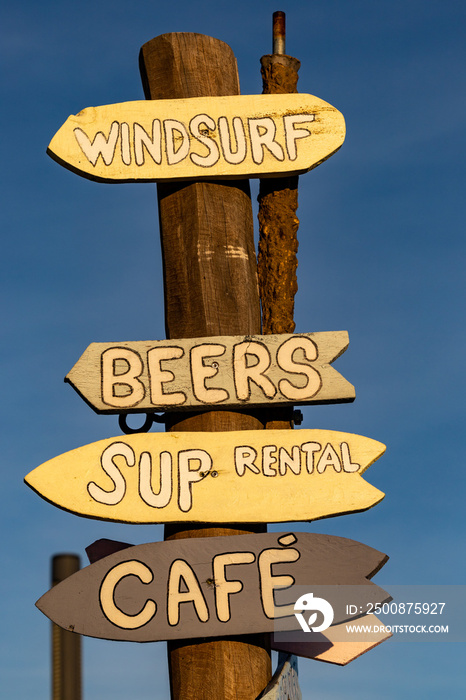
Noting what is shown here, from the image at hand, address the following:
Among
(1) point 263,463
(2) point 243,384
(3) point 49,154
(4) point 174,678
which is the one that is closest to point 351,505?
(1) point 263,463

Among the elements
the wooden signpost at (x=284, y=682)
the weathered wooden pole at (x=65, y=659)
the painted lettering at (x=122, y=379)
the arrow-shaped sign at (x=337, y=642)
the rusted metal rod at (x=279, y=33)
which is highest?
the rusted metal rod at (x=279, y=33)

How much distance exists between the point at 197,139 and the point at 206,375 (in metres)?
1.28

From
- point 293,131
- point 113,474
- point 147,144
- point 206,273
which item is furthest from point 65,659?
point 293,131

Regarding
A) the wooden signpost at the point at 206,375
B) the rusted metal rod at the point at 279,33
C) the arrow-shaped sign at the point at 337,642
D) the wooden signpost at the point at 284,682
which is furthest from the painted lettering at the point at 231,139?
the wooden signpost at the point at 284,682

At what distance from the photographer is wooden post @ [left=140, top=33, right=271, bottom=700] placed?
12.8ft

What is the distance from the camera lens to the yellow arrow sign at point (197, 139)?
179 inches

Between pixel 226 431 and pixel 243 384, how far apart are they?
0.23m

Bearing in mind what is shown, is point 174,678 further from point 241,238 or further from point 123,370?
point 241,238

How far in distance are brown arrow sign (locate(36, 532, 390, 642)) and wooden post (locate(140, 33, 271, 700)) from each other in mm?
124

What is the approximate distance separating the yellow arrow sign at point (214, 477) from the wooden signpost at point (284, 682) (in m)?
0.63

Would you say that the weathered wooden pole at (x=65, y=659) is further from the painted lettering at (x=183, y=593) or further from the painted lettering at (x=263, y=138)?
the painted lettering at (x=263, y=138)

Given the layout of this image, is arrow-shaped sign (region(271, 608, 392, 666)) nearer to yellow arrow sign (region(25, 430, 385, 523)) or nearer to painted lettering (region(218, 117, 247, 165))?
yellow arrow sign (region(25, 430, 385, 523))

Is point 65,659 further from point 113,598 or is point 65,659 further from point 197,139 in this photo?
point 197,139

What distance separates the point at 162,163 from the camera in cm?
455
